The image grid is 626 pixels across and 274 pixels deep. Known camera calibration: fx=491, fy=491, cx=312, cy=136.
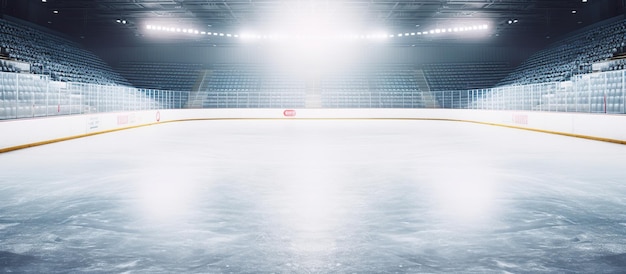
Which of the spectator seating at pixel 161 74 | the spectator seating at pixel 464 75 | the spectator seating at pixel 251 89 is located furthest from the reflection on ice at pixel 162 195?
the spectator seating at pixel 464 75

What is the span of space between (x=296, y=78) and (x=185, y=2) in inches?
493

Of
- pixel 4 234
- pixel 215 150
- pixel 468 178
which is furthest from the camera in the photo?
pixel 215 150

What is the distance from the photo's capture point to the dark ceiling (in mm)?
25453

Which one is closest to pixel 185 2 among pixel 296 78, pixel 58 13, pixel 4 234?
pixel 58 13

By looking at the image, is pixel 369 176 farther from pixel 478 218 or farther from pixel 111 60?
pixel 111 60

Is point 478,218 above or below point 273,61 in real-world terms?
below

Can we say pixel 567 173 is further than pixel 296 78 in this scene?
No

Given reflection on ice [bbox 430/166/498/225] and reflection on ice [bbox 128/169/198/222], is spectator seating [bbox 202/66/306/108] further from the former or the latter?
reflection on ice [bbox 430/166/498/225]

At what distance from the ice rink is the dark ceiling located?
1763 cm

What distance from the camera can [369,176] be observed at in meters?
7.29

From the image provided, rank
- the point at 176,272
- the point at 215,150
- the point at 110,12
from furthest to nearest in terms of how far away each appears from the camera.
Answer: the point at 110,12 < the point at 215,150 < the point at 176,272

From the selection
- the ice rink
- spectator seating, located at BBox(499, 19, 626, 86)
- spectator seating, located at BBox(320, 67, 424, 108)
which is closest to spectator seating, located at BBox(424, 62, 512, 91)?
spectator seating, located at BBox(499, 19, 626, 86)

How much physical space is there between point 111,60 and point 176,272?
40.0 meters

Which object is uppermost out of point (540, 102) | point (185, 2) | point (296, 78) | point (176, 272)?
point (185, 2)
